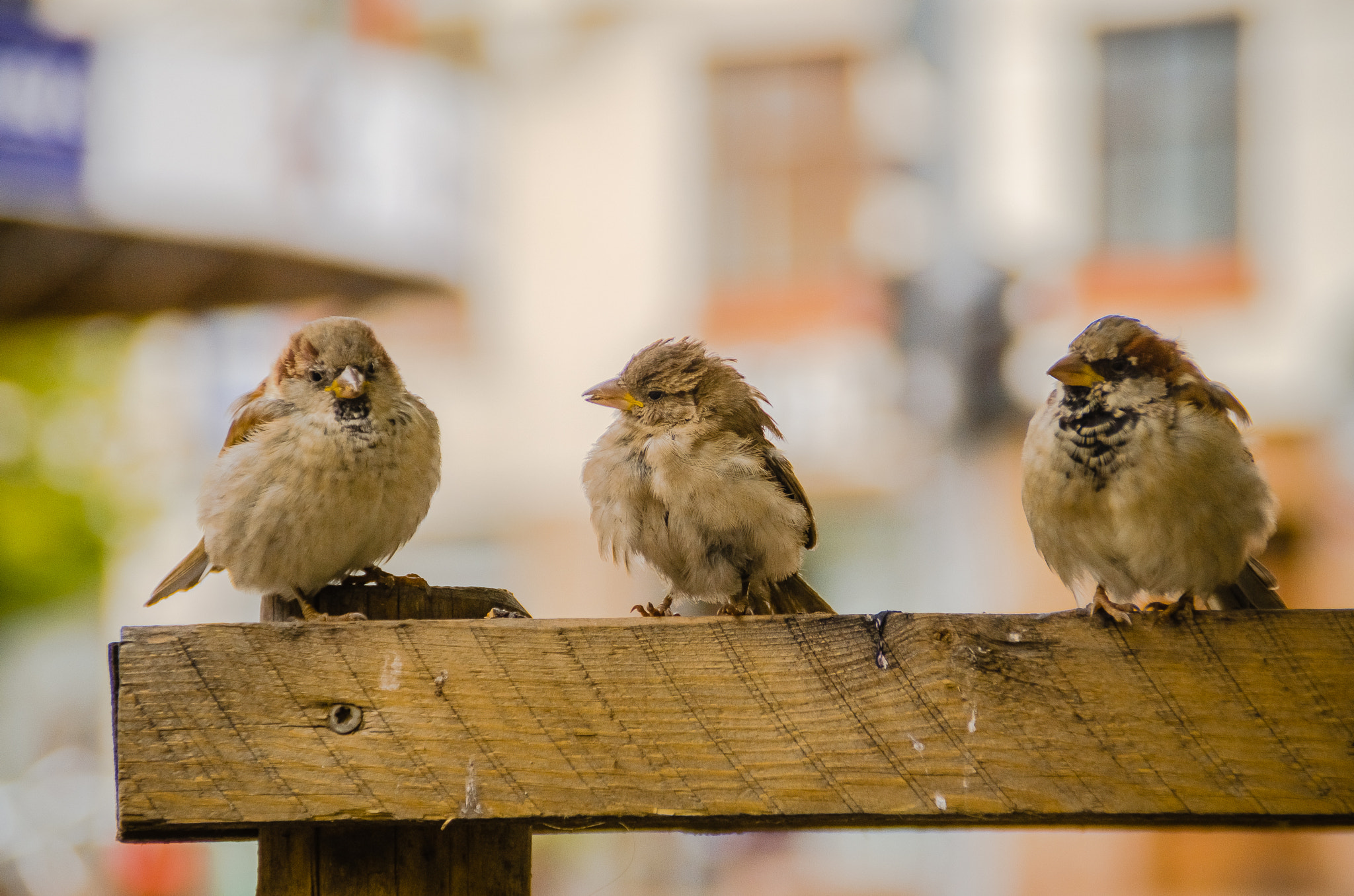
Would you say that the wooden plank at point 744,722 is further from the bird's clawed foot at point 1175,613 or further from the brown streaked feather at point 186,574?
the brown streaked feather at point 186,574

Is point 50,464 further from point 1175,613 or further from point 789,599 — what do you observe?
point 1175,613

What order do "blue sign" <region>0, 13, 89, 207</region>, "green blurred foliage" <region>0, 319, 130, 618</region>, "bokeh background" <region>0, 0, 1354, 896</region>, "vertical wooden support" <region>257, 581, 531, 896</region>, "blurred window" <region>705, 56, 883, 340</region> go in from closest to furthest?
"vertical wooden support" <region>257, 581, 531, 896</region> < "blue sign" <region>0, 13, 89, 207</region> < "bokeh background" <region>0, 0, 1354, 896</region> < "green blurred foliage" <region>0, 319, 130, 618</region> < "blurred window" <region>705, 56, 883, 340</region>

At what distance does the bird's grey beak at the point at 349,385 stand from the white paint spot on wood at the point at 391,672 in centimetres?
111

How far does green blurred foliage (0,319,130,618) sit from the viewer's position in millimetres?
7125

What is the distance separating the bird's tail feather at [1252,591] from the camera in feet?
7.73

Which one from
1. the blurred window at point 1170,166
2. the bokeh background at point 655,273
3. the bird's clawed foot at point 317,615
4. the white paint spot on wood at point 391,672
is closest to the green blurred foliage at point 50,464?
the bokeh background at point 655,273

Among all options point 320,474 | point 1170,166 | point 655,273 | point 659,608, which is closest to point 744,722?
point 659,608

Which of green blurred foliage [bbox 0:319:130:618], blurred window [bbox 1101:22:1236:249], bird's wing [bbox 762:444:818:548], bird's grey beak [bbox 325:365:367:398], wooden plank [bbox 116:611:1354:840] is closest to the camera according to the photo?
wooden plank [bbox 116:611:1354:840]

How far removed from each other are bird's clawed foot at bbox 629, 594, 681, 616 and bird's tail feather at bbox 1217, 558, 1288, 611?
0.86m

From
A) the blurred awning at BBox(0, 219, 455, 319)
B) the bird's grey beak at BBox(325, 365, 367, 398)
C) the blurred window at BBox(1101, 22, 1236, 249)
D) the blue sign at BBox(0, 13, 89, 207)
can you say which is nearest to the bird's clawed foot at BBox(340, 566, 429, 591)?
the bird's grey beak at BBox(325, 365, 367, 398)

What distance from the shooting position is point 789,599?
263 centimetres

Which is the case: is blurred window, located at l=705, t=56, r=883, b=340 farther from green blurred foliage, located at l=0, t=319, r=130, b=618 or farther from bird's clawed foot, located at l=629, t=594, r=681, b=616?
bird's clawed foot, located at l=629, t=594, r=681, b=616

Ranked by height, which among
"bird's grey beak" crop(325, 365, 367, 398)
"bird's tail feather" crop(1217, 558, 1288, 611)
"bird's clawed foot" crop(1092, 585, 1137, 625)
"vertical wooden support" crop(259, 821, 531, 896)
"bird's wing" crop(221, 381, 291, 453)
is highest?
"bird's grey beak" crop(325, 365, 367, 398)

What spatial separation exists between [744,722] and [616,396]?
1308 millimetres
